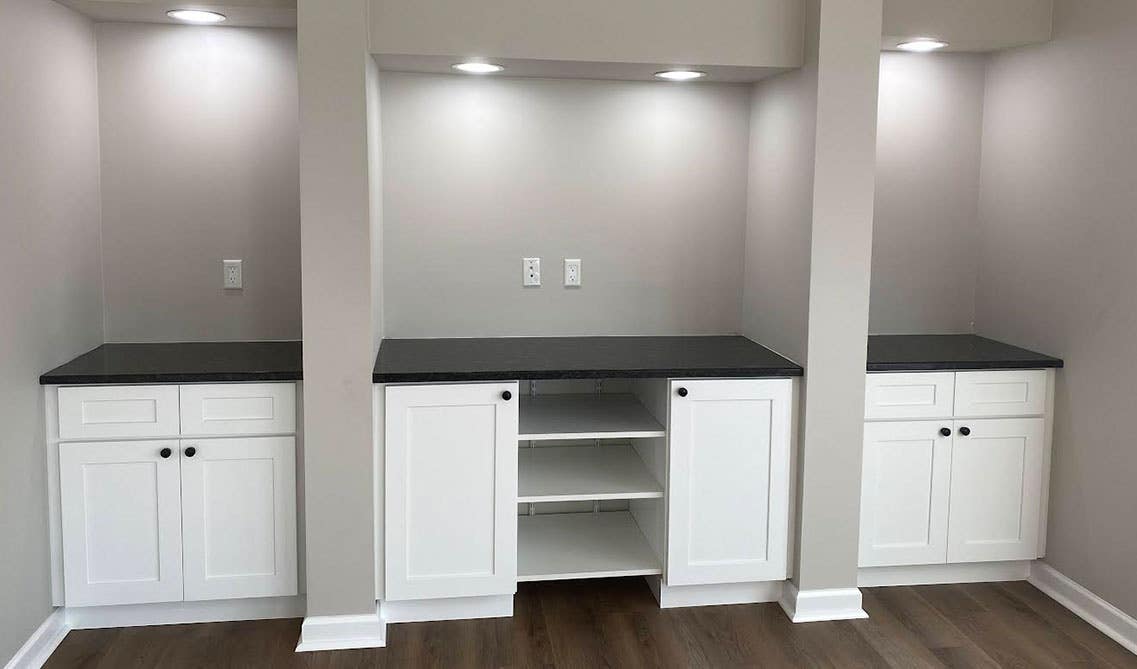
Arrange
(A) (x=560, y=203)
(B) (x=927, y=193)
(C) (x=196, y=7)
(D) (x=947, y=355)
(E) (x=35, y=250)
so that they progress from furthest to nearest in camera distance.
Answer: (B) (x=927, y=193) < (A) (x=560, y=203) < (D) (x=947, y=355) < (C) (x=196, y=7) < (E) (x=35, y=250)

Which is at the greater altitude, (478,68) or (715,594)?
(478,68)

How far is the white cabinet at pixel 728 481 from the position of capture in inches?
120

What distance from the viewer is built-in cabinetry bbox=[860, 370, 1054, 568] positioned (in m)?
3.23

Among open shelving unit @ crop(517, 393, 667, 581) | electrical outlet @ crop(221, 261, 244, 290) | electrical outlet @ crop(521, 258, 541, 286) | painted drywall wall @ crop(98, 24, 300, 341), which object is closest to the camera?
open shelving unit @ crop(517, 393, 667, 581)

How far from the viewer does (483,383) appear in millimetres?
2932

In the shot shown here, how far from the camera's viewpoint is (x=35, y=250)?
2.75 meters

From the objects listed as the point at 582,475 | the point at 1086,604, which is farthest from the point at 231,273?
the point at 1086,604

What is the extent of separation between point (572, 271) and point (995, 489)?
161cm

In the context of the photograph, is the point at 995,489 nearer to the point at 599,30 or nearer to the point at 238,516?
the point at 599,30

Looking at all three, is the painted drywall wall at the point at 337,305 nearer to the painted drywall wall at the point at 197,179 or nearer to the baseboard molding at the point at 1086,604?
the painted drywall wall at the point at 197,179

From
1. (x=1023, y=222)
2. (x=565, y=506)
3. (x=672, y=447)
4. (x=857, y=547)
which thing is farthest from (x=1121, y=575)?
(x=565, y=506)

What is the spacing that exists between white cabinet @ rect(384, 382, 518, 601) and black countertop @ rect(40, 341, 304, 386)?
39 cm

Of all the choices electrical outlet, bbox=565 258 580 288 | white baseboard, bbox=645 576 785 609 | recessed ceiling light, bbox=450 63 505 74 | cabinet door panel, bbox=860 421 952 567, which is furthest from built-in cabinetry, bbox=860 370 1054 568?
recessed ceiling light, bbox=450 63 505 74

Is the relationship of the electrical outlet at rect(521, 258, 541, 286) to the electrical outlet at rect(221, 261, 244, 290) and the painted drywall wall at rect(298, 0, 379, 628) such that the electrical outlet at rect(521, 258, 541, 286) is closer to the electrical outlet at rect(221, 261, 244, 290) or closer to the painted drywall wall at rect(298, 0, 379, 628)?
the painted drywall wall at rect(298, 0, 379, 628)
